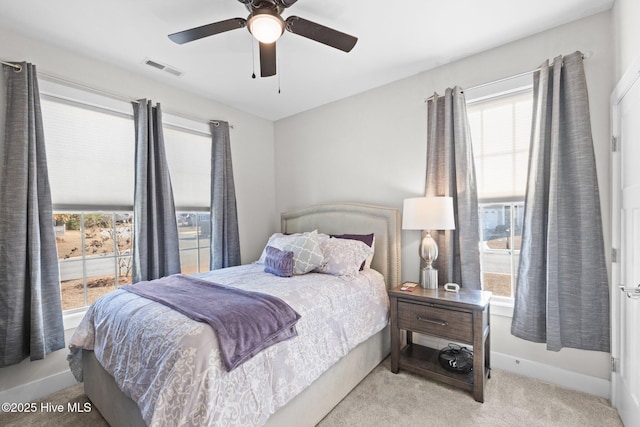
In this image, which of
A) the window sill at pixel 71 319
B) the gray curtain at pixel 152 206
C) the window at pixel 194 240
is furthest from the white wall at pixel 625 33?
the window sill at pixel 71 319

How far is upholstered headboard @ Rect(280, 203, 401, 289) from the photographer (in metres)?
2.88

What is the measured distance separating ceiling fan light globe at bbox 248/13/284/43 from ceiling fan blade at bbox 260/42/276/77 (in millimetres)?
142

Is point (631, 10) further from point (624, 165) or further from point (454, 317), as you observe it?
point (454, 317)

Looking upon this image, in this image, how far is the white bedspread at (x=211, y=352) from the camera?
120 centimetres

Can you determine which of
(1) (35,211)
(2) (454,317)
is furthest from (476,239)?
(1) (35,211)

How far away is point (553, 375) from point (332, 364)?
1.74 metres

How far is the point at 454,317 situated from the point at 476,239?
2.35 ft

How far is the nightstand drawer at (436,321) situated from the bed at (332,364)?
0.33 meters

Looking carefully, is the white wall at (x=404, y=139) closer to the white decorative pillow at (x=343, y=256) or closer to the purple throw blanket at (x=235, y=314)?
the white decorative pillow at (x=343, y=256)

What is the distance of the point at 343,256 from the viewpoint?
2.59 m

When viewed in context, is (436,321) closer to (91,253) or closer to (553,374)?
(553,374)

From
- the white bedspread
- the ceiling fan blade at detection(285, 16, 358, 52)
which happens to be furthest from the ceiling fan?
the white bedspread

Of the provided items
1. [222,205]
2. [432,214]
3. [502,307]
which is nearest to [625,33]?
[432,214]

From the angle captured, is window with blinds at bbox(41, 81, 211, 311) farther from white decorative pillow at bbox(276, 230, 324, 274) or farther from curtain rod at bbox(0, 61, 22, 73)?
white decorative pillow at bbox(276, 230, 324, 274)
